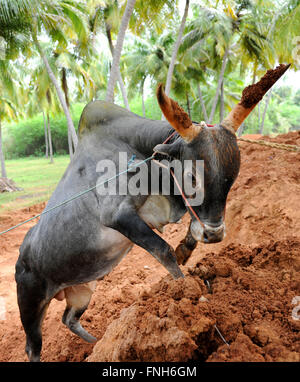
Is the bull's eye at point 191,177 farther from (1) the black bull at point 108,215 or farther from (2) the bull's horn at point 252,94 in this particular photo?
(2) the bull's horn at point 252,94

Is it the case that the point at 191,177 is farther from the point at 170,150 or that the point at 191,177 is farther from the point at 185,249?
the point at 185,249

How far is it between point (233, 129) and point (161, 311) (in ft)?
4.25

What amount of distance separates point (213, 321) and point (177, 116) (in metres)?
1.25

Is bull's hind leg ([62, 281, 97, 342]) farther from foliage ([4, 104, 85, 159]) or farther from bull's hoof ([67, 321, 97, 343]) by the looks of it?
foliage ([4, 104, 85, 159])

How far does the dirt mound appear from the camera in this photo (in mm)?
1726

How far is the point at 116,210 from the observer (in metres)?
2.41

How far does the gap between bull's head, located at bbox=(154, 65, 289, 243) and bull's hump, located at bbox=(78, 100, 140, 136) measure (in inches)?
36.6

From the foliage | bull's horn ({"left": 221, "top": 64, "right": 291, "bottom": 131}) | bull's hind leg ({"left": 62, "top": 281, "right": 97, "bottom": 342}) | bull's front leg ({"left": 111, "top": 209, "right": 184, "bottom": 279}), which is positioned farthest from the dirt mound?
the foliage

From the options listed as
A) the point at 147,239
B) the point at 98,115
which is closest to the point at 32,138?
the point at 98,115

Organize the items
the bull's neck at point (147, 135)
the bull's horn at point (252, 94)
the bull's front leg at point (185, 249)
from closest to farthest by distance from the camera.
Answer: the bull's horn at point (252, 94) → the bull's neck at point (147, 135) → the bull's front leg at point (185, 249)

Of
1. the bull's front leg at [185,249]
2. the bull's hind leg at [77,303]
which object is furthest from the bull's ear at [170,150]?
the bull's hind leg at [77,303]

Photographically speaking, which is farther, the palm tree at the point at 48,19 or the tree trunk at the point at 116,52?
the palm tree at the point at 48,19

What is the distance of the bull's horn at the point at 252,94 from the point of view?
2113 mm
